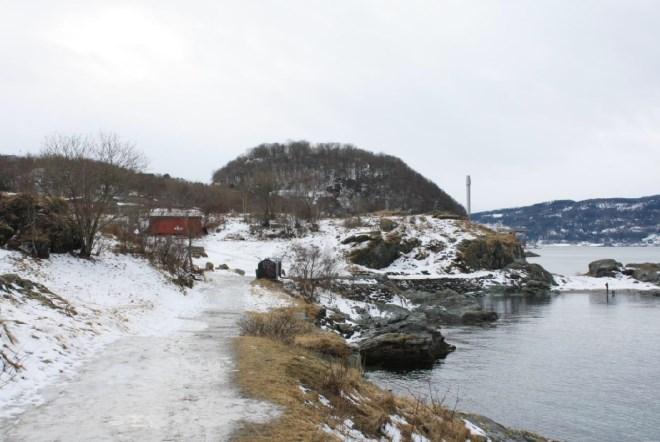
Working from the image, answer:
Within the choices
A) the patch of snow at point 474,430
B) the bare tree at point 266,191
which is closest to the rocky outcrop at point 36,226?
the patch of snow at point 474,430

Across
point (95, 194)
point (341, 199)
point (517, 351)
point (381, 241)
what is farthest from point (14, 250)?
point (341, 199)

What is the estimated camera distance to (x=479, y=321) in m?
33.0

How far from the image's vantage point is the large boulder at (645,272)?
5850cm

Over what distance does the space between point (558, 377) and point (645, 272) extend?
50178 millimetres

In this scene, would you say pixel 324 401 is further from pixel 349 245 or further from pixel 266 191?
pixel 266 191

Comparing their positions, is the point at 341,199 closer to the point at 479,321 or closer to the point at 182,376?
the point at 479,321

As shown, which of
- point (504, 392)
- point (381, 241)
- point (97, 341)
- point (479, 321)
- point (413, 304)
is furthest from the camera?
point (381, 241)

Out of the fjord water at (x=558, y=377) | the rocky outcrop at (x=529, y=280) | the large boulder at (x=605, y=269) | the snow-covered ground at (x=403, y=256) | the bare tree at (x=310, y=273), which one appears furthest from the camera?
the large boulder at (x=605, y=269)

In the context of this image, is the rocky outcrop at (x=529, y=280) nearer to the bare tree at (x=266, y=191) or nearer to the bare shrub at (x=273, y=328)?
the bare tree at (x=266, y=191)

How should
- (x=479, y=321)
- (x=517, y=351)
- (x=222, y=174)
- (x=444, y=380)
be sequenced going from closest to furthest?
(x=444, y=380)
(x=517, y=351)
(x=479, y=321)
(x=222, y=174)

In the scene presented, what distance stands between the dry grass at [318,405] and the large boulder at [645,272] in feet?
192

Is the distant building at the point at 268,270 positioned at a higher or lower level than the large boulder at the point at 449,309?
higher

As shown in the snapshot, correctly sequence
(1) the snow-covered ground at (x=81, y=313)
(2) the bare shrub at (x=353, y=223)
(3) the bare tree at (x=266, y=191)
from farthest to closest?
(3) the bare tree at (x=266, y=191)
(2) the bare shrub at (x=353, y=223)
(1) the snow-covered ground at (x=81, y=313)

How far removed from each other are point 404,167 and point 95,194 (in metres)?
132
